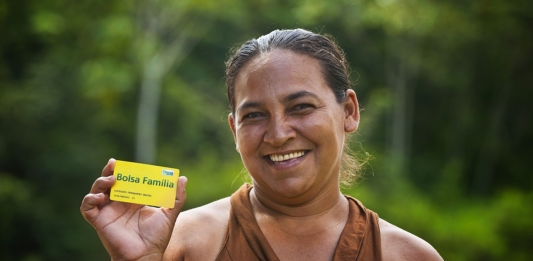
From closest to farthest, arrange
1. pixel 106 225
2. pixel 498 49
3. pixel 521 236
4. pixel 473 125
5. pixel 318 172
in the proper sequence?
pixel 106 225
pixel 318 172
pixel 521 236
pixel 498 49
pixel 473 125

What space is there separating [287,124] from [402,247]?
0.62 m

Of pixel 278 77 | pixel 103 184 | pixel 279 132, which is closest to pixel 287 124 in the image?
pixel 279 132

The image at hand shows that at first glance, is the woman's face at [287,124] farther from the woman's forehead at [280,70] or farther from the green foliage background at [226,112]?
the green foliage background at [226,112]

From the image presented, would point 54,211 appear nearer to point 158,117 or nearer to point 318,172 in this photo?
point 158,117

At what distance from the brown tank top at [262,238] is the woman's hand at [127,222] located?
0.71ft

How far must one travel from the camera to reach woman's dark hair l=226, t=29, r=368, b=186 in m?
2.10

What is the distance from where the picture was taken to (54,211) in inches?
388

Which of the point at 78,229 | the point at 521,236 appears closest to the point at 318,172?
the point at 78,229

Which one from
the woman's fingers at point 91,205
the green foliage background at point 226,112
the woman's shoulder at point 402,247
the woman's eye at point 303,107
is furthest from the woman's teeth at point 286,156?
the green foliage background at point 226,112

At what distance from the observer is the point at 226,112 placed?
994cm

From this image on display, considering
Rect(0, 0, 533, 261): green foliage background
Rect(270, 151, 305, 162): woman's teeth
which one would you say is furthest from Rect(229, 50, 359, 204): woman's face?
Rect(0, 0, 533, 261): green foliage background

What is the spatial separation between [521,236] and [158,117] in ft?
28.7

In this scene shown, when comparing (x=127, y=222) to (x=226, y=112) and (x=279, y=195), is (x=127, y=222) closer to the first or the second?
(x=279, y=195)

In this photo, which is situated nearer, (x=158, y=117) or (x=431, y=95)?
(x=158, y=117)
